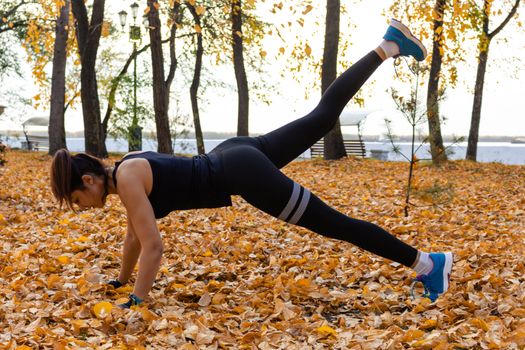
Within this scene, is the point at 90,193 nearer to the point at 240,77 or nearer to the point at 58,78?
the point at 240,77

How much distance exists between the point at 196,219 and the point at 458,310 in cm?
387

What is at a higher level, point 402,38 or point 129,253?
point 402,38

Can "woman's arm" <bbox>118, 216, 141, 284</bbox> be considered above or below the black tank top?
below

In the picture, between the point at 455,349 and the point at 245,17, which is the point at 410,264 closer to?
the point at 455,349

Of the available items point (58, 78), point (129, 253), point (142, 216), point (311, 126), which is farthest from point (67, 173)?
point (58, 78)

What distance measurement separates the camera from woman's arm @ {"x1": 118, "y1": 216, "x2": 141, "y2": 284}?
3.92 meters

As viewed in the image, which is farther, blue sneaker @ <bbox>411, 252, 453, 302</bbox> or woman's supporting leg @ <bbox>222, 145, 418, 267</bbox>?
blue sneaker @ <bbox>411, 252, 453, 302</bbox>

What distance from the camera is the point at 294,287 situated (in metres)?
4.10

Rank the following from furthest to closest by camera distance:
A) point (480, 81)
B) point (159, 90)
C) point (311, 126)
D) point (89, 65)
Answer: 1. point (480, 81)
2. point (89, 65)
3. point (159, 90)
4. point (311, 126)

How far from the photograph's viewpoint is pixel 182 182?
143 inches

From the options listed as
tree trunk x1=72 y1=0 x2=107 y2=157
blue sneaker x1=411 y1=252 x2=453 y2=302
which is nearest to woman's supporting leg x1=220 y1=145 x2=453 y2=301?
blue sneaker x1=411 y1=252 x2=453 y2=302

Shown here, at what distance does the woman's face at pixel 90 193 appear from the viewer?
355 centimetres

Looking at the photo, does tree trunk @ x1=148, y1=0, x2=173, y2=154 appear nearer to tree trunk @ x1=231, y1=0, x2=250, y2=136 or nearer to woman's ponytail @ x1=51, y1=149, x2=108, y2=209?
tree trunk @ x1=231, y1=0, x2=250, y2=136

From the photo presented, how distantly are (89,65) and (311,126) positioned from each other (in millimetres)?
13744
